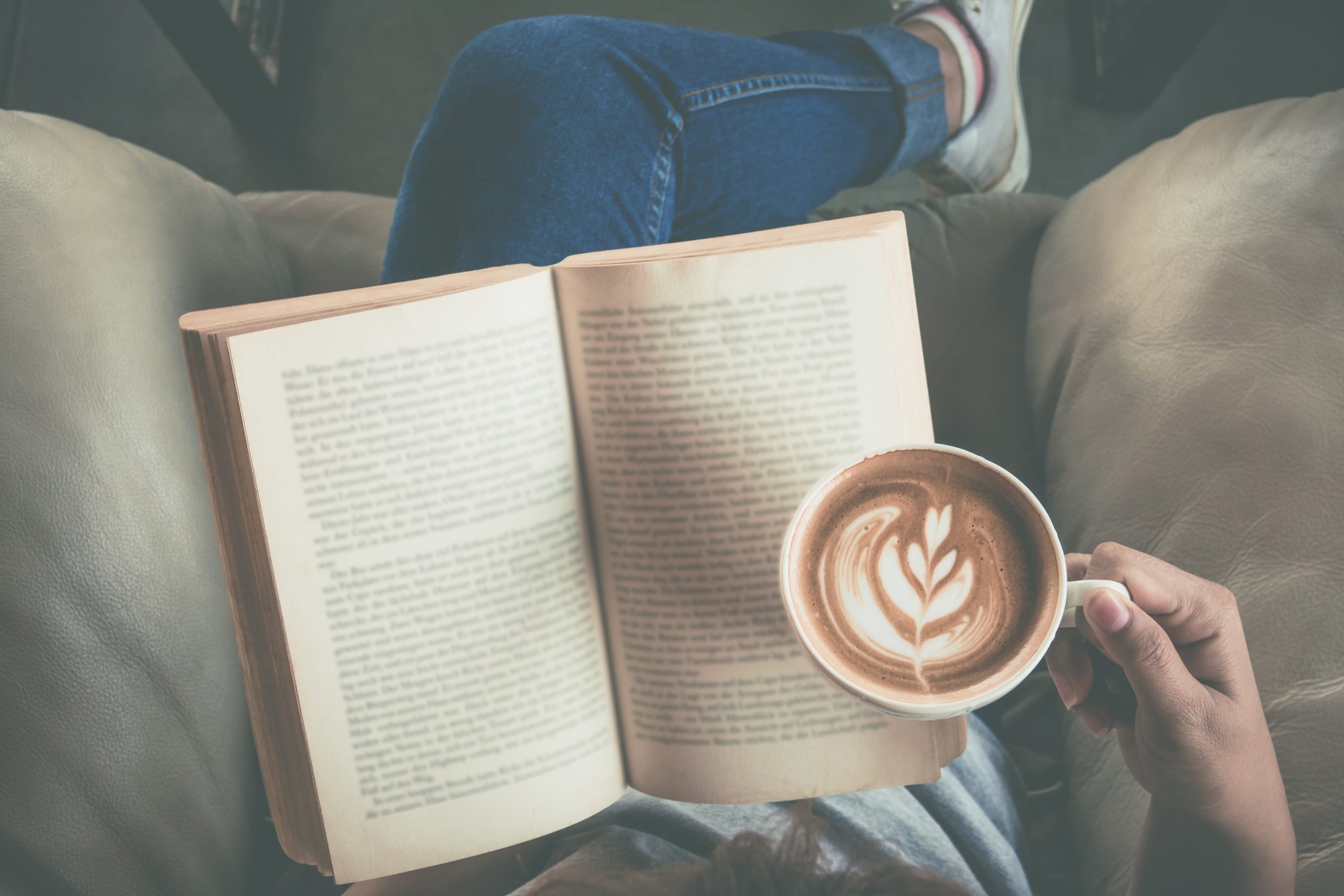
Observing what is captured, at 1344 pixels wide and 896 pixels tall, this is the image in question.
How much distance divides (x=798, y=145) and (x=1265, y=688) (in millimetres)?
669

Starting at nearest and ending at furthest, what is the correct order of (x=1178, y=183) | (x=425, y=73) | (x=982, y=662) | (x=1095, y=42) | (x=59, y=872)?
(x=982, y=662) → (x=59, y=872) → (x=1178, y=183) → (x=1095, y=42) → (x=425, y=73)

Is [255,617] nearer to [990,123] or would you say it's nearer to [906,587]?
[906,587]

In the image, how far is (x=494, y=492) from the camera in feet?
1.95

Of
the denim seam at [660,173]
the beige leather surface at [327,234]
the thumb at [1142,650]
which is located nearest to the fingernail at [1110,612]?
the thumb at [1142,650]

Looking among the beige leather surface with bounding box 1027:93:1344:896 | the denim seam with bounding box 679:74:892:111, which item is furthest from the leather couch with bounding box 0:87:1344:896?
the denim seam with bounding box 679:74:892:111

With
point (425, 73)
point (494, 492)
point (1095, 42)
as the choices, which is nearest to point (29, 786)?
point (494, 492)

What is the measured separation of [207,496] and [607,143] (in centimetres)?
52

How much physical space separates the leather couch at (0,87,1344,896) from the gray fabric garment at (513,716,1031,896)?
77 millimetres

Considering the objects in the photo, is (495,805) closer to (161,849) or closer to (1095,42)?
(161,849)

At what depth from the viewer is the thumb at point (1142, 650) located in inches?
20.2

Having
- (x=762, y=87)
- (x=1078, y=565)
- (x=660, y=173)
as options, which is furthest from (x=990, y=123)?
(x=1078, y=565)

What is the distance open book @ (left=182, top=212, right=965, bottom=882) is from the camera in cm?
58

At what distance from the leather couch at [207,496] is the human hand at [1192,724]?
65mm

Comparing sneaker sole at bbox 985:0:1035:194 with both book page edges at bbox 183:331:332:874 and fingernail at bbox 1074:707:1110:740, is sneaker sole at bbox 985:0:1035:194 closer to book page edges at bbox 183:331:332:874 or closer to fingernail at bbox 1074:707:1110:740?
fingernail at bbox 1074:707:1110:740
